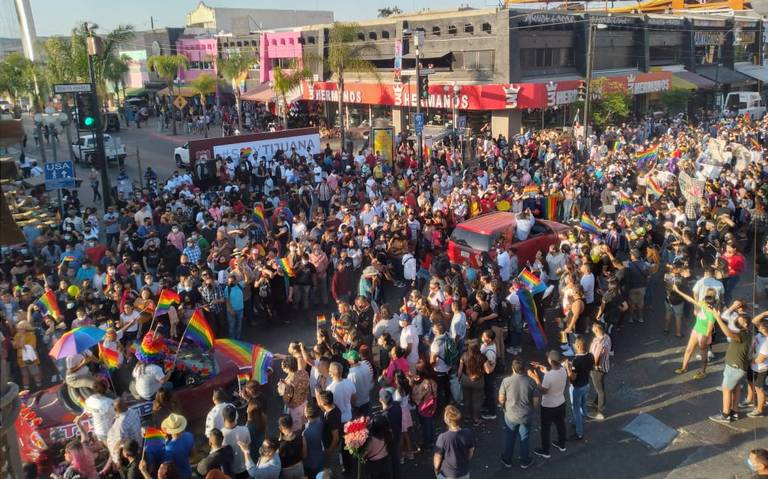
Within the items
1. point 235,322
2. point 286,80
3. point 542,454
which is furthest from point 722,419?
point 286,80

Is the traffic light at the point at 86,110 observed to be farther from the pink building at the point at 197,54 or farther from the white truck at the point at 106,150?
the pink building at the point at 197,54

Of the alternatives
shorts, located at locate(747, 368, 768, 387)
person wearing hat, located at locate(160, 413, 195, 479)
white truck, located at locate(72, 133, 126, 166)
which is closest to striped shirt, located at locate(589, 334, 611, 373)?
shorts, located at locate(747, 368, 768, 387)

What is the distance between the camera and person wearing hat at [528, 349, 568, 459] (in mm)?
7293

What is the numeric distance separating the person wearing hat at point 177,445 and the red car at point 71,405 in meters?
1.03

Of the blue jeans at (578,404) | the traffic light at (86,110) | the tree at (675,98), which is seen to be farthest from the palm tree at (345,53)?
the blue jeans at (578,404)

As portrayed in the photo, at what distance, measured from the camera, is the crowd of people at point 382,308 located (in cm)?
689

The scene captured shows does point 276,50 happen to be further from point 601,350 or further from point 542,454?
point 542,454

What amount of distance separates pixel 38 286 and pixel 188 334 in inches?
163

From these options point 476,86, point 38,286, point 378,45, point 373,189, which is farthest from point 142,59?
point 38,286

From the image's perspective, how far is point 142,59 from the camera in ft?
228

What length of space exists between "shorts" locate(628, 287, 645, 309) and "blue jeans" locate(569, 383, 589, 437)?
383 centimetres

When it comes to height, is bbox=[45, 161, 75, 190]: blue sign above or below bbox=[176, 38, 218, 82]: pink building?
below

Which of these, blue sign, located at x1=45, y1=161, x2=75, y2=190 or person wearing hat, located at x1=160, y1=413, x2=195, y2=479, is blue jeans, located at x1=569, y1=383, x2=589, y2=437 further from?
blue sign, located at x1=45, y1=161, x2=75, y2=190

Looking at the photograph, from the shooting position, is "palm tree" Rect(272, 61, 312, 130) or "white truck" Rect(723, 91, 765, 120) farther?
"white truck" Rect(723, 91, 765, 120)
